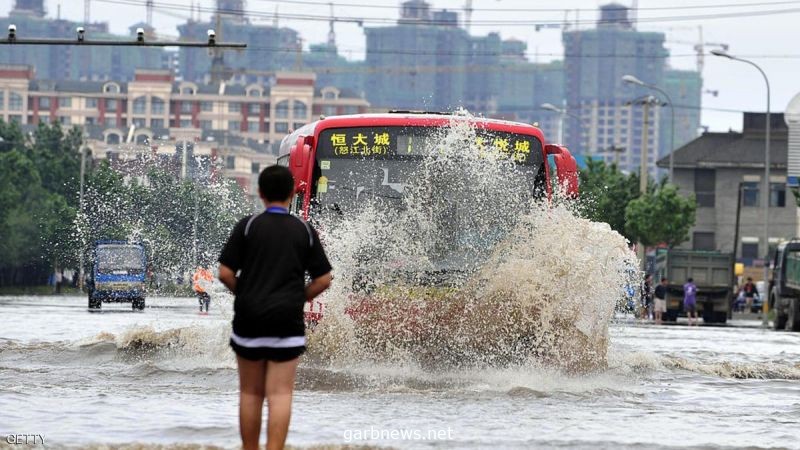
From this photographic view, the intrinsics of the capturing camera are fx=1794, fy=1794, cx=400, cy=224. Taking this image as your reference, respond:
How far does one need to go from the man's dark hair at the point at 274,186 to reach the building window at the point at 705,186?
8810cm

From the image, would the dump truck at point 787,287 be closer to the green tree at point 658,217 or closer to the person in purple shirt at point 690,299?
the person in purple shirt at point 690,299

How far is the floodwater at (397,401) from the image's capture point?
1240cm

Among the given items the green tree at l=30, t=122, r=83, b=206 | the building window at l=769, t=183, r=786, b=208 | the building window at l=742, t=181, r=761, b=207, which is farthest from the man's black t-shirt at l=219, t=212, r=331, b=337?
the green tree at l=30, t=122, r=83, b=206

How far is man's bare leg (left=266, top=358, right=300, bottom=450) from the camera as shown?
9617mm

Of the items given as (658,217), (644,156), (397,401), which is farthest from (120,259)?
(397,401)

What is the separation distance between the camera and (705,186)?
9731 cm

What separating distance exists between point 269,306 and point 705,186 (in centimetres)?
8940

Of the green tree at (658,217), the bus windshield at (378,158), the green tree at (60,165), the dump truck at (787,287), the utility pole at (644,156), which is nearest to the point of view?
the bus windshield at (378,158)

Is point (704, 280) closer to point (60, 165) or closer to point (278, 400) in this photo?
point (278, 400)

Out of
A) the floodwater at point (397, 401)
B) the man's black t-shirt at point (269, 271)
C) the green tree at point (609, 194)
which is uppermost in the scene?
the green tree at point (609, 194)

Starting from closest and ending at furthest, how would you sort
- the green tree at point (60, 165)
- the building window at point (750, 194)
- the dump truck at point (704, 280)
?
1. the dump truck at point (704, 280)
2. the building window at point (750, 194)
3. the green tree at point (60, 165)

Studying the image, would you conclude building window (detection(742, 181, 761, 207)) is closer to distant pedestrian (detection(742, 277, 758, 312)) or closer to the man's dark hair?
distant pedestrian (detection(742, 277, 758, 312))

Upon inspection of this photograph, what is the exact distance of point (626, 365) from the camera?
2128 cm

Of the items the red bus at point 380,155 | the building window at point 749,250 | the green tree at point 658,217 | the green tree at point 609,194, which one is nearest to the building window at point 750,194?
the building window at point 749,250
